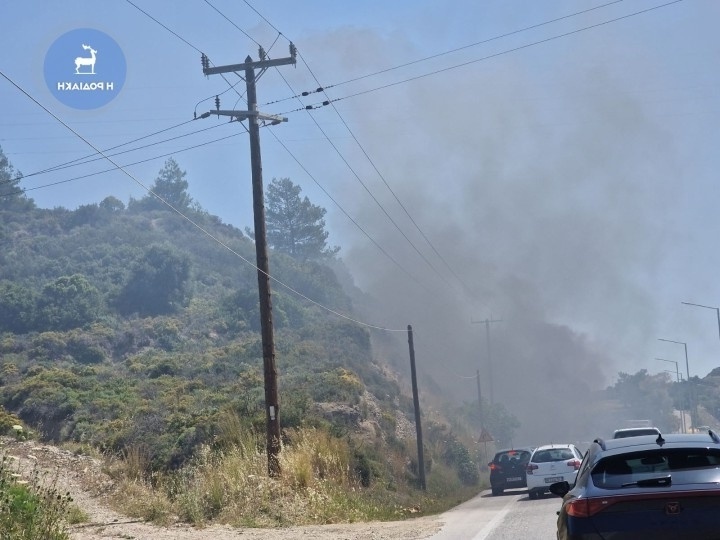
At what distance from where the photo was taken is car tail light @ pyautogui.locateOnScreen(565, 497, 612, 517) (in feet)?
25.6

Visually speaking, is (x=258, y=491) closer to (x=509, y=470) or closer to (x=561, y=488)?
(x=561, y=488)

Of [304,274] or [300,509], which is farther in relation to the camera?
[304,274]

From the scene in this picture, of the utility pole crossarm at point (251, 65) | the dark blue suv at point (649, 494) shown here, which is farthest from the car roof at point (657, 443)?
the utility pole crossarm at point (251, 65)

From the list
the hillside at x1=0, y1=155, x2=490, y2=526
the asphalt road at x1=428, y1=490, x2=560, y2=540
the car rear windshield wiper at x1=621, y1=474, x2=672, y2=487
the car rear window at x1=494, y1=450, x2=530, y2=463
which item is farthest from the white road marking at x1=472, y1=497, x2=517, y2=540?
the car rear window at x1=494, y1=450, x2=530, y2=463

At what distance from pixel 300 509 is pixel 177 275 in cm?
5920

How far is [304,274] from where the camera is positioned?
85.6 meters

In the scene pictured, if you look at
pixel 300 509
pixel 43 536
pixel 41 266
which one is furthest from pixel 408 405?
pixel 43 536

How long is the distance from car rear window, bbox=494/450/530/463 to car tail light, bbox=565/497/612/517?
28210 millimetres

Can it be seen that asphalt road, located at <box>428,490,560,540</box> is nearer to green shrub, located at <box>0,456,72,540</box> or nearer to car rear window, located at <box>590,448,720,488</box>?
green shrub, located at <box>0,456,72,540</box>

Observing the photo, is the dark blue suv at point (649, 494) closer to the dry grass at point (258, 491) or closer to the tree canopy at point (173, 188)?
the dry grass at point (258, 491)

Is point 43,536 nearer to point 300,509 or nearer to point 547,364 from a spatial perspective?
point 300,509

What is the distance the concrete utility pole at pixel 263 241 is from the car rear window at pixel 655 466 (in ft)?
47.7

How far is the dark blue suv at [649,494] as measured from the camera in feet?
24.7

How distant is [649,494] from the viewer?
7.66 metres
